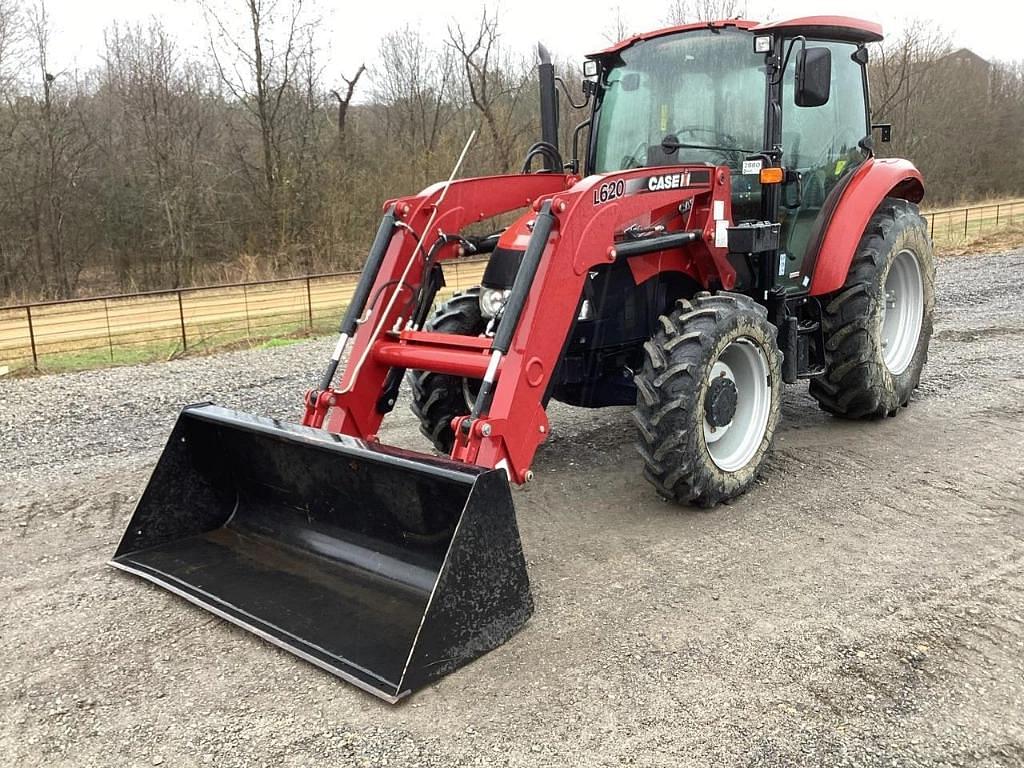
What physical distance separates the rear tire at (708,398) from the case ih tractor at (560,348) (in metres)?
0.01

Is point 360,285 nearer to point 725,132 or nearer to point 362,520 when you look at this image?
point 362,520

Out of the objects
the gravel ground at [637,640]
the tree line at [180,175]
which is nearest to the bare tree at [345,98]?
the tree line at [180,175]

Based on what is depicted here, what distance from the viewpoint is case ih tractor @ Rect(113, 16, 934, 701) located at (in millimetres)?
3365

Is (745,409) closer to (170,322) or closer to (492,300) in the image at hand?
(492,300)

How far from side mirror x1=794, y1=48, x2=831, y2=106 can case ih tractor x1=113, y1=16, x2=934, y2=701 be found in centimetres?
2

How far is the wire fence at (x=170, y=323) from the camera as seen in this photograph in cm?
1029

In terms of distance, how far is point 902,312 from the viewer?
629 centimetres

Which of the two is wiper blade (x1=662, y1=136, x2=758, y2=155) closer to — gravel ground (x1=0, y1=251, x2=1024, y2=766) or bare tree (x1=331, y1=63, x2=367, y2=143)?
gravel ground (x1=0, y1=251, x2=1024, y2=766)

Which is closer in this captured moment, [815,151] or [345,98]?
[815,151]

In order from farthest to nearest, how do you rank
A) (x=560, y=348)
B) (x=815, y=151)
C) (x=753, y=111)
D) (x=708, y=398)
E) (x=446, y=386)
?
(x=815, y=151) < (x=446, y=386) < (x=753, y=111) < (x=708, y=398) < (x=560, y=348)

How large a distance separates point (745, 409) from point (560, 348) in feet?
4.48

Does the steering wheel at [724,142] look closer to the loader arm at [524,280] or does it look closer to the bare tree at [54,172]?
the loader arm at [524,280]

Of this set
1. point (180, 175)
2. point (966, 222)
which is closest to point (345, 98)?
point (180, 175)

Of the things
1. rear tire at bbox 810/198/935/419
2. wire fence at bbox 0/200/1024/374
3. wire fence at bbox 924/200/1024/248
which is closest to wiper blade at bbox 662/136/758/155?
rear tire at bbox 810/198/935/419
